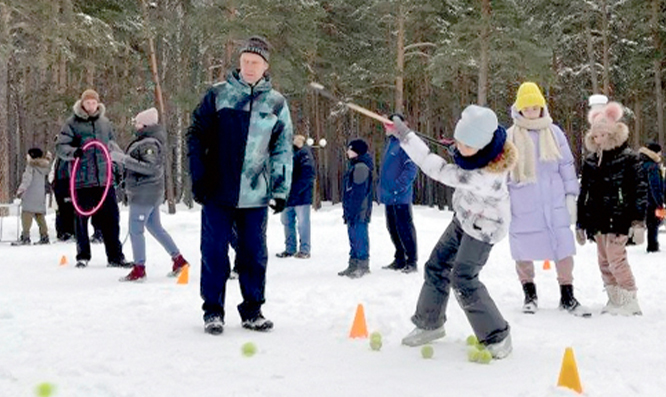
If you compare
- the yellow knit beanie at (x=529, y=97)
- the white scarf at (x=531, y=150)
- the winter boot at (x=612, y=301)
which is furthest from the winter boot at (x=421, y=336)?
the yellow knit beanie at (x=529, y=97)

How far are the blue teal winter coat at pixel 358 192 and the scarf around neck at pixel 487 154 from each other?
453 centimetres

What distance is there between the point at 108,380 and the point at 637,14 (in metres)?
30.2

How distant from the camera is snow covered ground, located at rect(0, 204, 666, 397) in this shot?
3814 mm

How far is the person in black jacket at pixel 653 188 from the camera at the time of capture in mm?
12141

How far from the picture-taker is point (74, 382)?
3.71 meters

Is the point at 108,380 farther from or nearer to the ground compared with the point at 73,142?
nearer to the ground

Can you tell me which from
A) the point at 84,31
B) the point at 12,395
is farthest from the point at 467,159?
the point at 84,31

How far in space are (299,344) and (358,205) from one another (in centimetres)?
444

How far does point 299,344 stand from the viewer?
15.7 ft

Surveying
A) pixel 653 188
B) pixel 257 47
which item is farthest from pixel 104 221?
pixel 653 188

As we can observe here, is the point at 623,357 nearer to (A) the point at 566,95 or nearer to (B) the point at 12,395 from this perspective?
(B) the point at 12,395

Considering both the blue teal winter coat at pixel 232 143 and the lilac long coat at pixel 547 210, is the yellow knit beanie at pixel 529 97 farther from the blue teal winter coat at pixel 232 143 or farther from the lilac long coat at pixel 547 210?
the blue teal winter coat at pixel 232 143

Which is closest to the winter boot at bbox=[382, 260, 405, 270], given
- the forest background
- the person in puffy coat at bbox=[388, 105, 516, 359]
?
the person in puffy coat at bbox=[388, 105, 516, 359]

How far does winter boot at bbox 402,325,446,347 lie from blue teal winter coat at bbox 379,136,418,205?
13.5 ft
